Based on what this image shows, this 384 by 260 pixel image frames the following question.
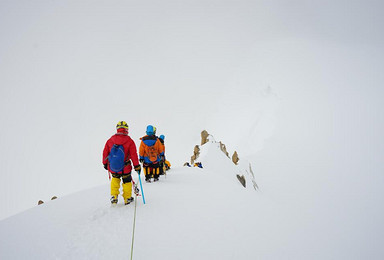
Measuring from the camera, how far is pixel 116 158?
14.2ft

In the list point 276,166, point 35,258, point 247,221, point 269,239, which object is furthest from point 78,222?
point 276,166

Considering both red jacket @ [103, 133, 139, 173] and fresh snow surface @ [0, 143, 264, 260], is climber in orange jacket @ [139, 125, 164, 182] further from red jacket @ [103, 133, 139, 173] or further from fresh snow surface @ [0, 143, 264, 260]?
red jacket @ [103, 133, 139, 173]

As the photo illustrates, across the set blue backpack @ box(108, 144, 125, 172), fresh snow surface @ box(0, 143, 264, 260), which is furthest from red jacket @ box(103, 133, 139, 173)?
fresh snow surface @ box(0, 143, 264, 260)

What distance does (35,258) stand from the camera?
283 cm

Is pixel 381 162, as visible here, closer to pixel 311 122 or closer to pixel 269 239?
pixel 311 122

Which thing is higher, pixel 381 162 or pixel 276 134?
pixel 276 134

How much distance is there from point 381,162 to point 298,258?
26790 millimetres

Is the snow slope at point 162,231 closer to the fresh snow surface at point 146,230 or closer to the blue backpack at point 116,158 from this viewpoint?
the fresh snow surface at point 146,230

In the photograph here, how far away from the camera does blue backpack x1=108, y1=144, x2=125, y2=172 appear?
433cm

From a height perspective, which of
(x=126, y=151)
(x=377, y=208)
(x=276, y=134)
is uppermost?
(x=276, y=134)

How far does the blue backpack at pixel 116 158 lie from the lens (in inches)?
171

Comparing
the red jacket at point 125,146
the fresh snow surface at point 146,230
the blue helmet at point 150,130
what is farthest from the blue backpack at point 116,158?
the blue helmet at point 150,130

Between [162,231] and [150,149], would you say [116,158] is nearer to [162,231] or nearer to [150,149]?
[162,231]

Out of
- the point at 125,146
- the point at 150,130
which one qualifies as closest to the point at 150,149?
the point at 150,130
